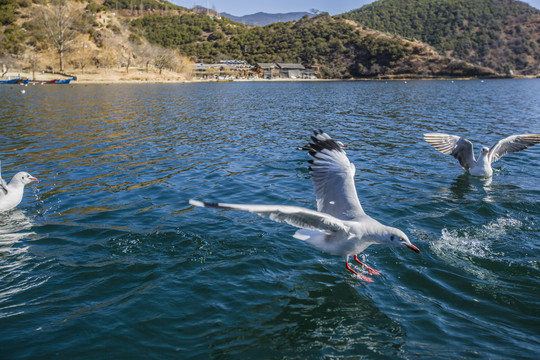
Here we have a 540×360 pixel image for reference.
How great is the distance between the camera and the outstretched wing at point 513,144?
10747mm

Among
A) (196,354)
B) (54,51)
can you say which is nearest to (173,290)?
(196,354)

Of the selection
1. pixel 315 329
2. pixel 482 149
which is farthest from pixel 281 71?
pixel 315 329

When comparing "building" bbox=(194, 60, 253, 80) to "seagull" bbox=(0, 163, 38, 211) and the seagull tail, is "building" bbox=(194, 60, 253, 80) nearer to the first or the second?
"seagull" bbox=(0, 163, 38, 211)

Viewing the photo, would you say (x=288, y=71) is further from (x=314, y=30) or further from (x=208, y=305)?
(x=208, y=305)

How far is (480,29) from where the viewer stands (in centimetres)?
16150

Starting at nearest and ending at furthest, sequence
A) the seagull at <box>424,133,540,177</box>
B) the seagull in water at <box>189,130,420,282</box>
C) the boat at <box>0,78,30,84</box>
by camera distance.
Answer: the seagull in water at <box>189,130,420,282</box> → the seagull at <box>424,133,540,177</box> → the boat at <box>0,78,30,84</box>

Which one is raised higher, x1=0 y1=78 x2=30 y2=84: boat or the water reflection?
x1=0 y1=78 x2=30 y2=84: boat

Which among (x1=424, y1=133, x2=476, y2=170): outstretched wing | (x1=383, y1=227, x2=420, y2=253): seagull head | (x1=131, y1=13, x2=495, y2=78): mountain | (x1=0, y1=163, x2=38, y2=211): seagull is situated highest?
(x1=131, y1=13, x2=495, y2=78): mountain

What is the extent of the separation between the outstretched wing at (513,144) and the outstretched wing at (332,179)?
7.29 meters

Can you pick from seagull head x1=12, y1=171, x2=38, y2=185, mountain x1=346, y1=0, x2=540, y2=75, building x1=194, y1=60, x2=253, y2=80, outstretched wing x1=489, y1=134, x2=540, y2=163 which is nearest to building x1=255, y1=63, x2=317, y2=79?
building x1=194, y1=60, x2=253, y2=80

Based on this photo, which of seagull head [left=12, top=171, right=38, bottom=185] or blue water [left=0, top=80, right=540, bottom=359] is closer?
blue water [left=0, top=80, right=540, bottom=359]

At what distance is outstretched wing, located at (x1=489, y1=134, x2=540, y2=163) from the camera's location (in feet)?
35.3

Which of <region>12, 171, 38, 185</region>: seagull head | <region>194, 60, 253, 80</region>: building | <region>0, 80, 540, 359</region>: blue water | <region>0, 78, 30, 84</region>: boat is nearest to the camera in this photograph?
<region>0, 80, 540, 359</region>: blue water

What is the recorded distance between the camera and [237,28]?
599 ft
